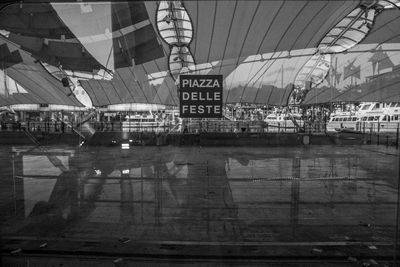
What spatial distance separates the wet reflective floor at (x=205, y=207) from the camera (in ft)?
16.1

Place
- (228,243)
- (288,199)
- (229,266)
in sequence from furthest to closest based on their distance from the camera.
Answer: (288,199), (228,243), (229,266)

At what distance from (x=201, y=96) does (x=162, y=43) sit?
7.75 feet


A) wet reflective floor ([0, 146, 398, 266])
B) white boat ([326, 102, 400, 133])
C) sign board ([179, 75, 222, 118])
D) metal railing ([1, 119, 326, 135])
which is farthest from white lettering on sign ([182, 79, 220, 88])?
white boat ([326, 102, 400, 133])

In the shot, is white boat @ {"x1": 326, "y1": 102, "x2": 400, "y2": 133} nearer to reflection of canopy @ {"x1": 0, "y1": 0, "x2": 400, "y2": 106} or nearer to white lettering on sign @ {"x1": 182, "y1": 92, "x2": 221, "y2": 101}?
reflection of canopy @ {"x1": 0, "y1": 0, "x2": 400, "y2": 106}

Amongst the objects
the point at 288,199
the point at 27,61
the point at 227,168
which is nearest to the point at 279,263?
the point at 288,199

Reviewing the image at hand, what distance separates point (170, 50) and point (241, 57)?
142 centimetres

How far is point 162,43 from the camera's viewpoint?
6105mm

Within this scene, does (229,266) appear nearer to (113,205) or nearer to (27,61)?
(113,205)

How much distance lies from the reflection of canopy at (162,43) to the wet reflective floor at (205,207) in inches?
88.5

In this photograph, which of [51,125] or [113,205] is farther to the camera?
[51,125]

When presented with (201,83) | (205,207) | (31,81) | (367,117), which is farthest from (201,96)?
(367,117)

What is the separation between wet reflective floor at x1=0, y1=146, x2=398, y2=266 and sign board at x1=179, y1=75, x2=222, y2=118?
1929 millimetres

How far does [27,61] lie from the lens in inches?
281

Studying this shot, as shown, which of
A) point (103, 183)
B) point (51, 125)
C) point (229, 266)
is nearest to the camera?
point (229, 266)
